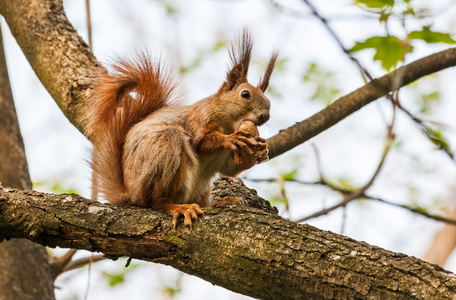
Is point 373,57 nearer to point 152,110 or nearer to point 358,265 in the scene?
point 358,265

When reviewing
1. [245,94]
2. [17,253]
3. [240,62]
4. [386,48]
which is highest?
[240,62]

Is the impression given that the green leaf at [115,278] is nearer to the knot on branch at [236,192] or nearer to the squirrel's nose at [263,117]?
the knot on branch at [236,192]

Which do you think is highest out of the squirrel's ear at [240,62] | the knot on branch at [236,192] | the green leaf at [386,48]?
the squirrel's ear at [240,62]

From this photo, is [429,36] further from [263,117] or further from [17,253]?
[17,253]

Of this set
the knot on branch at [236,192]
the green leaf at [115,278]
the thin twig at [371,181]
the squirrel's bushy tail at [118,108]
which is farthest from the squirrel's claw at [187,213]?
the green leaf at [115,278]

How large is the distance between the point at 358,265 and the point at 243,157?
1.19m

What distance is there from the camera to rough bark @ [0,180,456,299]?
186 cm

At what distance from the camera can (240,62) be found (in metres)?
3.52

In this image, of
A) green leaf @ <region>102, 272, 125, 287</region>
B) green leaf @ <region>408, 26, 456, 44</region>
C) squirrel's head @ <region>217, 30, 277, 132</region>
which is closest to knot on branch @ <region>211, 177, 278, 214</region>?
squirrel's head @ <region>217, 30, 277, 132</region>

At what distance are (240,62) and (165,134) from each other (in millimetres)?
953

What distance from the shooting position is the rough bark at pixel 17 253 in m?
3.24

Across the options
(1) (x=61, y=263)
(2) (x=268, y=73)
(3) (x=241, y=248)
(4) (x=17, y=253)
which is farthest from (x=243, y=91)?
(4) (x=17, y=253)

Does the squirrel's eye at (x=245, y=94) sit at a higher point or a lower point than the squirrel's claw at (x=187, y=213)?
higher

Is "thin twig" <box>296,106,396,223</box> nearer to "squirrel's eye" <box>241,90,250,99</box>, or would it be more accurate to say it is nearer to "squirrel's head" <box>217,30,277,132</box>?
"squirrel's head" <box>217,30,277,132</box>
